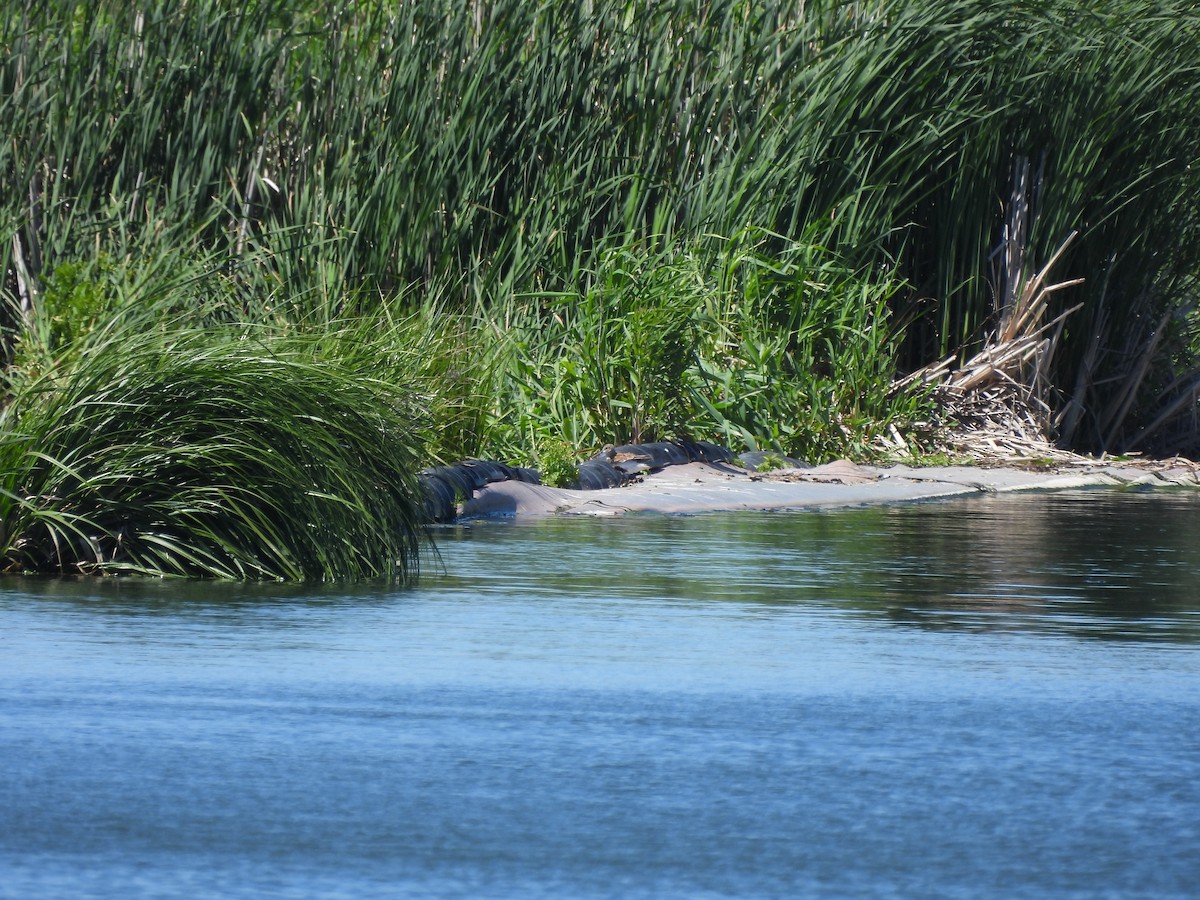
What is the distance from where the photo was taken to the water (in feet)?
10.5

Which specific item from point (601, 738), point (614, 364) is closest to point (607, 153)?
point (614, 364)

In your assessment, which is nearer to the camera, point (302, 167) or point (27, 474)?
point (27, 474)

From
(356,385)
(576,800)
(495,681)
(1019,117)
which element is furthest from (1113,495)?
(576,800)

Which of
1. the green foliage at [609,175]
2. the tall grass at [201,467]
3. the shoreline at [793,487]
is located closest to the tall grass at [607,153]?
the green foliage at [609,175]

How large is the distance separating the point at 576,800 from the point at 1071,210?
40.6ft

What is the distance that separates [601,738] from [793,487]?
7316 mm

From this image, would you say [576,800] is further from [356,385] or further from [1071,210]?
[1071,210]

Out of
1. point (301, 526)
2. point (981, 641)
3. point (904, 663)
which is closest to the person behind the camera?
point (904, 663)

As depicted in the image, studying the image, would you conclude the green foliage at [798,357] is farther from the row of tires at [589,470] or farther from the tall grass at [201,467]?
the tall grass at [201,467]

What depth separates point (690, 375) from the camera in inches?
508

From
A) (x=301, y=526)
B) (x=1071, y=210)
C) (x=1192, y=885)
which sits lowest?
(x=1192, y=885)

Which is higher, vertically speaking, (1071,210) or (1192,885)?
(1071,210)

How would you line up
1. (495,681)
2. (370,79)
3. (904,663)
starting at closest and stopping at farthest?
1. (495,681)
2. (904,663)
3. (370,79)

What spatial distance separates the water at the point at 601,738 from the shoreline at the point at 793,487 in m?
2.96
